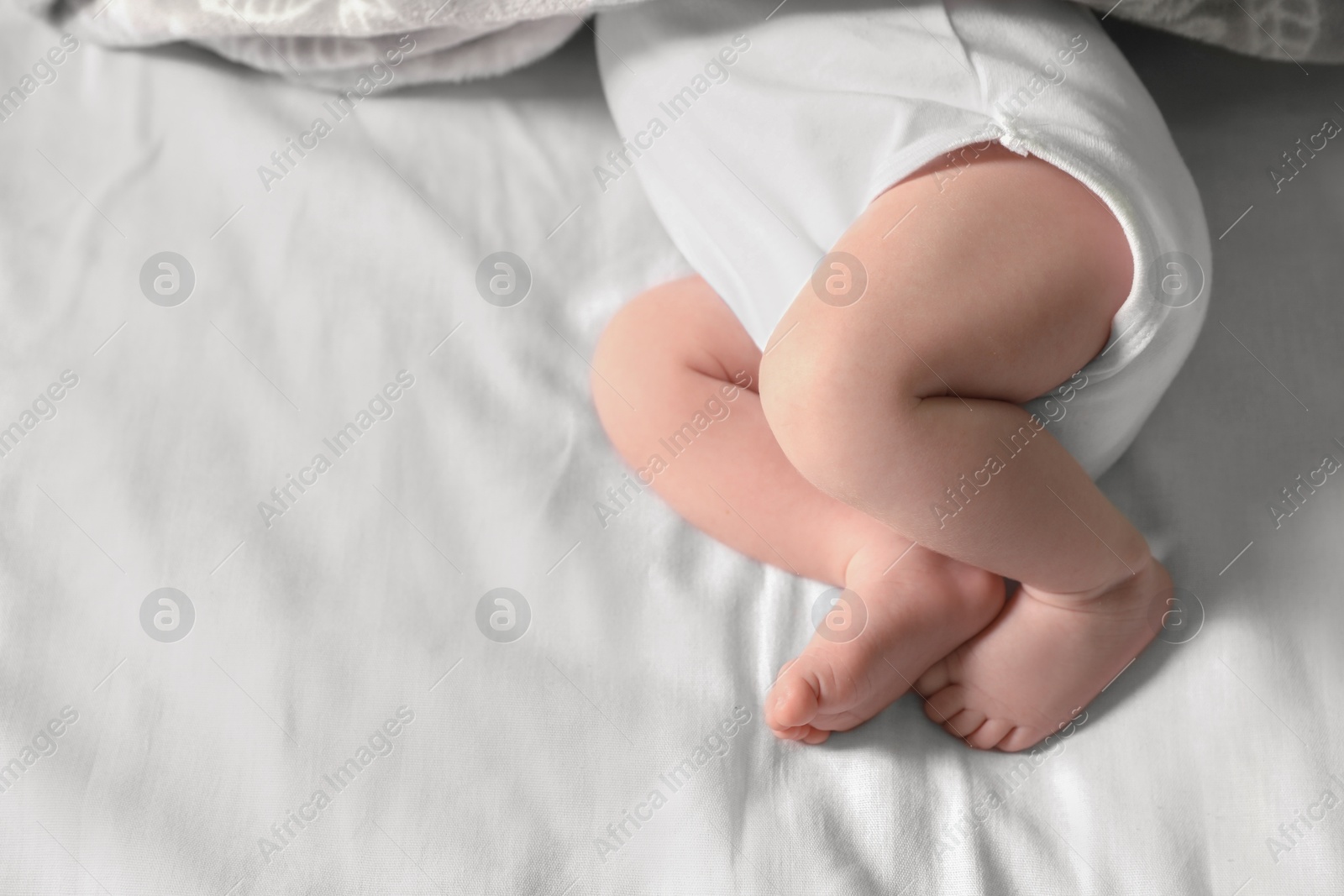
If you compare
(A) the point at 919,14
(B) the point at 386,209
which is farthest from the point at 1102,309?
(B) the point at 386,209

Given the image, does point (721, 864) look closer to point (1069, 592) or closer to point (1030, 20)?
point (1069, 592)

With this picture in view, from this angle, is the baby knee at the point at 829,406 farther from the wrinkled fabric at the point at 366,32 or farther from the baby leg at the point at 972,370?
the wrinkled fabric at the point at 366,32

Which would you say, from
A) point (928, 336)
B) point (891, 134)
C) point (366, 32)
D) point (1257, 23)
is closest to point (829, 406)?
point (928, 336)

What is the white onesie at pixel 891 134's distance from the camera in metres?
0.66

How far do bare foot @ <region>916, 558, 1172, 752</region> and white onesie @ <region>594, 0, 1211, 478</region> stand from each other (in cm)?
11

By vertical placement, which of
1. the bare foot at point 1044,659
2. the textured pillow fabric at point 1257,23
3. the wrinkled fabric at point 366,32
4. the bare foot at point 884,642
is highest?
the wrinkled fabric at point 366,32

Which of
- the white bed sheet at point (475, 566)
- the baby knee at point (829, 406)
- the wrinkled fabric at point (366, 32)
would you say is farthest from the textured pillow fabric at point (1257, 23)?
the baby knee at point (829, 406)

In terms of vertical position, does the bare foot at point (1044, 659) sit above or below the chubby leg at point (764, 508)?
below

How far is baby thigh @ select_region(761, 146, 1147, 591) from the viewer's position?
0.62m

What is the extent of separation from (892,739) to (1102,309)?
30 centimetres

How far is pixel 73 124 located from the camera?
971mm

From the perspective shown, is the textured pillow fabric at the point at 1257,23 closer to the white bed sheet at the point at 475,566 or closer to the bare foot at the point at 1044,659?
the white bed sheet at the point at 475,566

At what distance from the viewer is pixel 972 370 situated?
24.8 inches

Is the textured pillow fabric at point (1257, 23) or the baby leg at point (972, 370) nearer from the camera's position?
the baby leg at point (972, 370)
